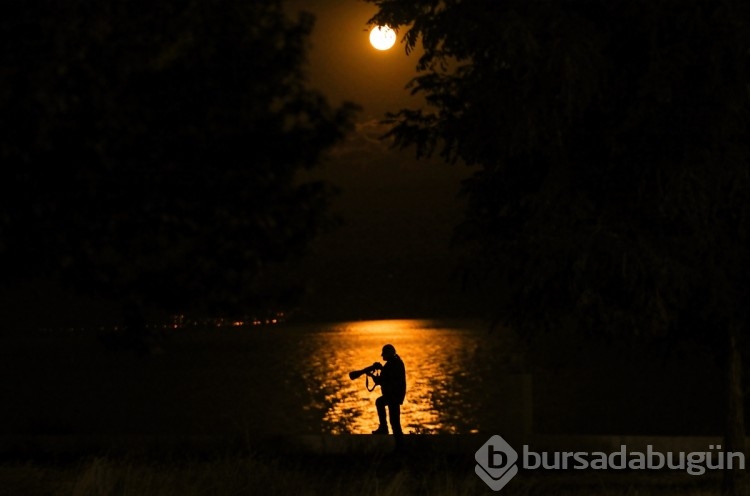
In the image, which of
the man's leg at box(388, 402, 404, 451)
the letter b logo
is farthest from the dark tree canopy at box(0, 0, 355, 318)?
the man's leg at box(388, 402, 404, 451)

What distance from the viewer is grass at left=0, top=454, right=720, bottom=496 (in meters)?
9.12

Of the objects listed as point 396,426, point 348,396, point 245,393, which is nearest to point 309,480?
point 396,426

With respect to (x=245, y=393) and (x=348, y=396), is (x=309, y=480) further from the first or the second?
(x=245, y=393)

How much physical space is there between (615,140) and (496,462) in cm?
492

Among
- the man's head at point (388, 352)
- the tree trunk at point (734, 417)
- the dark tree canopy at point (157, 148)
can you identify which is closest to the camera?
the dark tree canopy at point (157, 148)

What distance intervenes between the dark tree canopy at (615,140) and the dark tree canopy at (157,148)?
1.43 metres

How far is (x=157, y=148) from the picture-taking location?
9.91 metres

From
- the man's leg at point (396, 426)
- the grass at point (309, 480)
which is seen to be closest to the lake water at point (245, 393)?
the grass at point (309, 480)

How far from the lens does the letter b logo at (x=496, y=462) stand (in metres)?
11.9

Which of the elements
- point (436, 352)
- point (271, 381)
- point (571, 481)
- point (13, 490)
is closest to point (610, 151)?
point (571, 481)

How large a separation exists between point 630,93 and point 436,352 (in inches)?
4484

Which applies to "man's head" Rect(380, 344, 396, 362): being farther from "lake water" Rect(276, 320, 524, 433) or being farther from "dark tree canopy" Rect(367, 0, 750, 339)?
"lake water" Rect(276, 320, 524, 433)

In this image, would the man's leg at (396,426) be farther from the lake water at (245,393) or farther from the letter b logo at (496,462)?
the lake water at (245,393)

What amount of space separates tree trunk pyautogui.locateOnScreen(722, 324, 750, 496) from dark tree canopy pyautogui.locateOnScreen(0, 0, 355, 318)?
4432 millimetres
